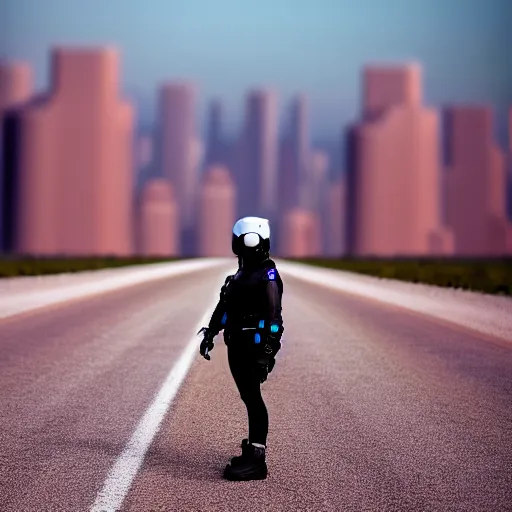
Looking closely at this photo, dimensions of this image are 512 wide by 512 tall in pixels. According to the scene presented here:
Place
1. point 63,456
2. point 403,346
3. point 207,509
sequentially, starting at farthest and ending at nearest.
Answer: point 403,346
point 63,456
point 207,509

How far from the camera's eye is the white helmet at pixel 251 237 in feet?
18.4

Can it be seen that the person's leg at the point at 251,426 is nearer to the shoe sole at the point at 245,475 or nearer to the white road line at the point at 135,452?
the shoe sole at the point at 245,475

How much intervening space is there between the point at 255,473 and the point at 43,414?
9.71 ft

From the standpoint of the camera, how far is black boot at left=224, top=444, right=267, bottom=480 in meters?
5.61

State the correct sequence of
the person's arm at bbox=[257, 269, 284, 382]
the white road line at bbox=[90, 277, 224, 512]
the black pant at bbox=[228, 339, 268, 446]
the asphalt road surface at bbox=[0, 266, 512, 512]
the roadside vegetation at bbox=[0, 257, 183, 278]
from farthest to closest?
1. the roadside vegetation at bbox=[0, 257, 183, 278]
2. the black pant at bbox=[228, 339, 268, 446]
3. the person's arm at bbox=[257, 269, 284, 382]
4. the asphalt road surface at bbox=[0, 266, 512, 512]
5. the white road line at bbox=[90, 277, 224, 512]

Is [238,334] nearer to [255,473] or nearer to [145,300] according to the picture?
[255,473]

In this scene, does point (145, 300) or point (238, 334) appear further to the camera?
point (145, 300)

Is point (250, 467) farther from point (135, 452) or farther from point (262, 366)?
point (135, 452)

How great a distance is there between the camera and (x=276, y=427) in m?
7.36

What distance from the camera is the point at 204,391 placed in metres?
9.31

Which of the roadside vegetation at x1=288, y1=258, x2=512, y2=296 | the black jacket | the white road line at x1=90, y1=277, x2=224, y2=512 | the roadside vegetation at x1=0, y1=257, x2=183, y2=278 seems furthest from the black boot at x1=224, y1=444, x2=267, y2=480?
the roadside vegetation at x1=0, y1=257, x2=183, y2=278

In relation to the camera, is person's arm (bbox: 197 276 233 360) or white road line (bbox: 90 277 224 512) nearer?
white road line (bbox: 90 277 224 512)

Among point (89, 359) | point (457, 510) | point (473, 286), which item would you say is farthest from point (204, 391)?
point (473, 286)

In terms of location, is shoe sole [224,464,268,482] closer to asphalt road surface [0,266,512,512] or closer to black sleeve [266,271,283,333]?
asphalt road surface [0,266,512,512]
